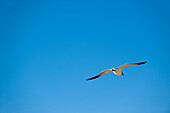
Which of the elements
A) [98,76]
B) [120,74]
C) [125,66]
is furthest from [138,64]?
[98,76]

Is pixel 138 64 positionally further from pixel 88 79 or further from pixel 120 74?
pixel 88 79

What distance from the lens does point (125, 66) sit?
827 inches

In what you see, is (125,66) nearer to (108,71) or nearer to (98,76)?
(108,71)

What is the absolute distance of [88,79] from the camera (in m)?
22.4

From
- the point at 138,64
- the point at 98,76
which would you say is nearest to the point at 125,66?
the point at 138,64

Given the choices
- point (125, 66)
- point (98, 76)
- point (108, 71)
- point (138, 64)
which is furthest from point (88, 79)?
point (138, 64)

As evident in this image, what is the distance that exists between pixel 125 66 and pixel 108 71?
1.90m

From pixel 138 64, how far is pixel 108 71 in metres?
3.31

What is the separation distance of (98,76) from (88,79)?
1183 millimetres

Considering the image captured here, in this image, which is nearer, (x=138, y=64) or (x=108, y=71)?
(x=138, y=64)

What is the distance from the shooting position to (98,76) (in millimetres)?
22375

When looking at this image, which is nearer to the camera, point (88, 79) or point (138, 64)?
point (138, 64)

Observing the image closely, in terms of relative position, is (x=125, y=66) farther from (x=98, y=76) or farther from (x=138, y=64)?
(x=98, y=76)

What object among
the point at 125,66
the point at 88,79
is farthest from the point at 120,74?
the point at 88,79
